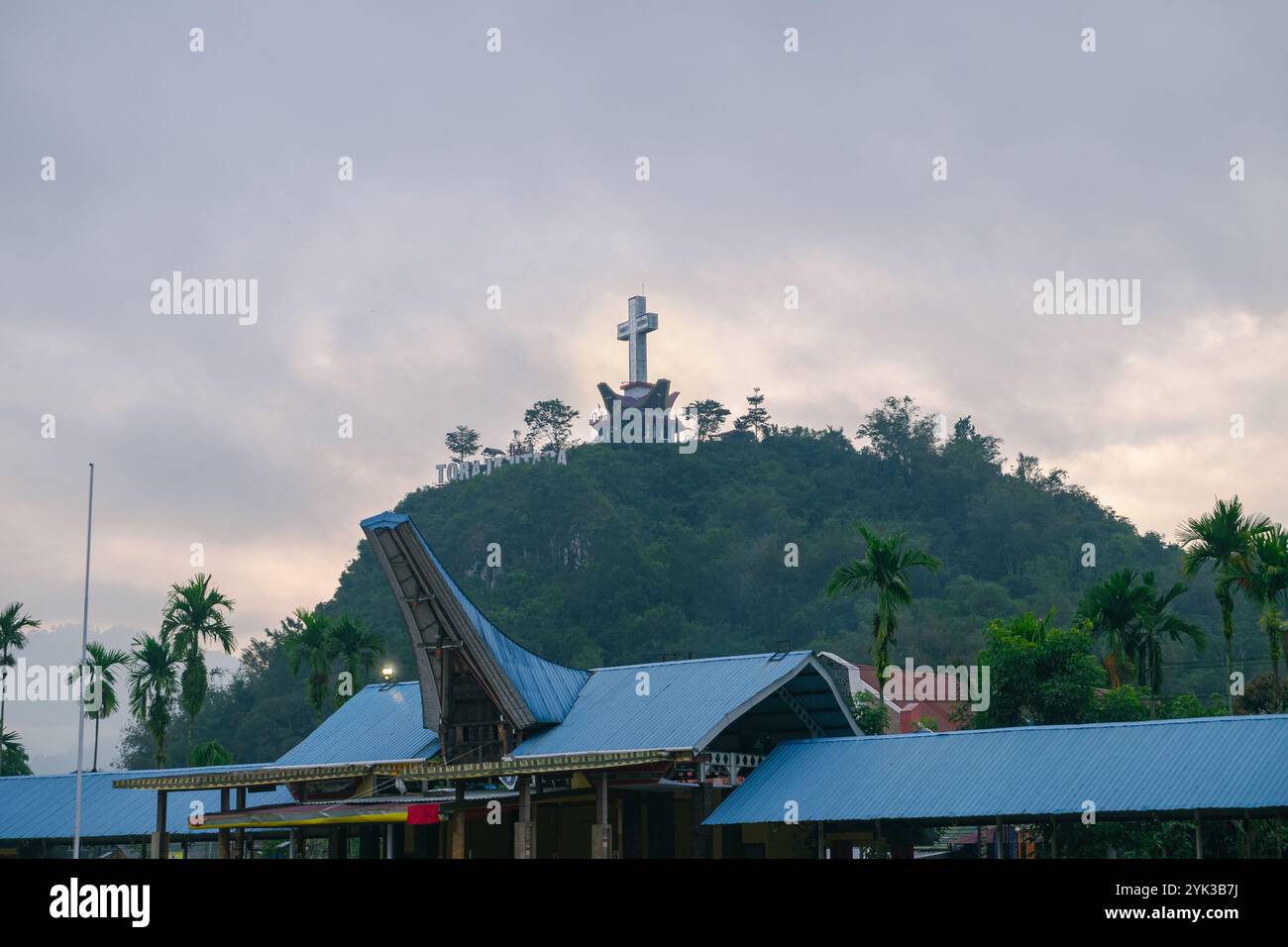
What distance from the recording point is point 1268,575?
42.6 metres

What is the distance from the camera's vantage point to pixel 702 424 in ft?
595

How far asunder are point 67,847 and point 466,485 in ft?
369

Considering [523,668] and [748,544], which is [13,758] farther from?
[748,544]

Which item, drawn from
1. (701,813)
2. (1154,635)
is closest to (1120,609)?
(1154,635)

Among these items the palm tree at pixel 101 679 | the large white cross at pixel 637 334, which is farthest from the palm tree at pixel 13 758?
the large white cross at pixel 637 334

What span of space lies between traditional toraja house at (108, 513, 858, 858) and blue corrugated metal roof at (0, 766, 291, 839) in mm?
5135

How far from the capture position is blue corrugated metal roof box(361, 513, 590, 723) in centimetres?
4069

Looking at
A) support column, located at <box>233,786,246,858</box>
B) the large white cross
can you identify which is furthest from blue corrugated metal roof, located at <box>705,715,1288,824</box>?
the large white cross

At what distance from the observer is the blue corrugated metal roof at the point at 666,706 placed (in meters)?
38.4

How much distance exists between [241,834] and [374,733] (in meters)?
5.69

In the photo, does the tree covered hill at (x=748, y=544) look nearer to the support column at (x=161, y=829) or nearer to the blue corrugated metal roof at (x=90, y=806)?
the blue corrugated metal roof at (x=90, y=806)

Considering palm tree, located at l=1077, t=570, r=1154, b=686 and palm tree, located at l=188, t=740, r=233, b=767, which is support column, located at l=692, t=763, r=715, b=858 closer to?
palm tree, located at l=1077, t=570, r=1154, b=686
